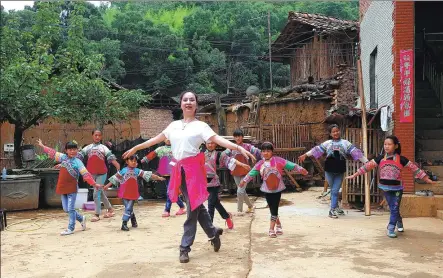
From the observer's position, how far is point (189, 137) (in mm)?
5250

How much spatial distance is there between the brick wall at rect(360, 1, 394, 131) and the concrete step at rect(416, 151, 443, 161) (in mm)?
1329

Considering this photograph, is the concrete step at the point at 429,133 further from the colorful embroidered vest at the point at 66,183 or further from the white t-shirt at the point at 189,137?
the colorful embroidered vest at the point at 66,183

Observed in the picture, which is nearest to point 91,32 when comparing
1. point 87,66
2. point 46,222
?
point 87,66

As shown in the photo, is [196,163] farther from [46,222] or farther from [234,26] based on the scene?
[234,26]

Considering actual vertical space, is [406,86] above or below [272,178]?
above

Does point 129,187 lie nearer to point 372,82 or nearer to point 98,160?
point 98,160

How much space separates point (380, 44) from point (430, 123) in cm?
230

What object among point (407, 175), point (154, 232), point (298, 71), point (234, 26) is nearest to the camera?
point (154, 232)

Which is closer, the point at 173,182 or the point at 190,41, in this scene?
the point at 173,182

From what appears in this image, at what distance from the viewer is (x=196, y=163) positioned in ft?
17.4

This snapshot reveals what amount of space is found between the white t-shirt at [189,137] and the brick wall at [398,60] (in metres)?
4.82

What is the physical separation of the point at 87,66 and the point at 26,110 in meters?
1.99

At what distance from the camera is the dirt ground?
4.76m

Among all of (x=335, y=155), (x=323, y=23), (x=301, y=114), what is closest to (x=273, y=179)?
(x=335, y=155)
